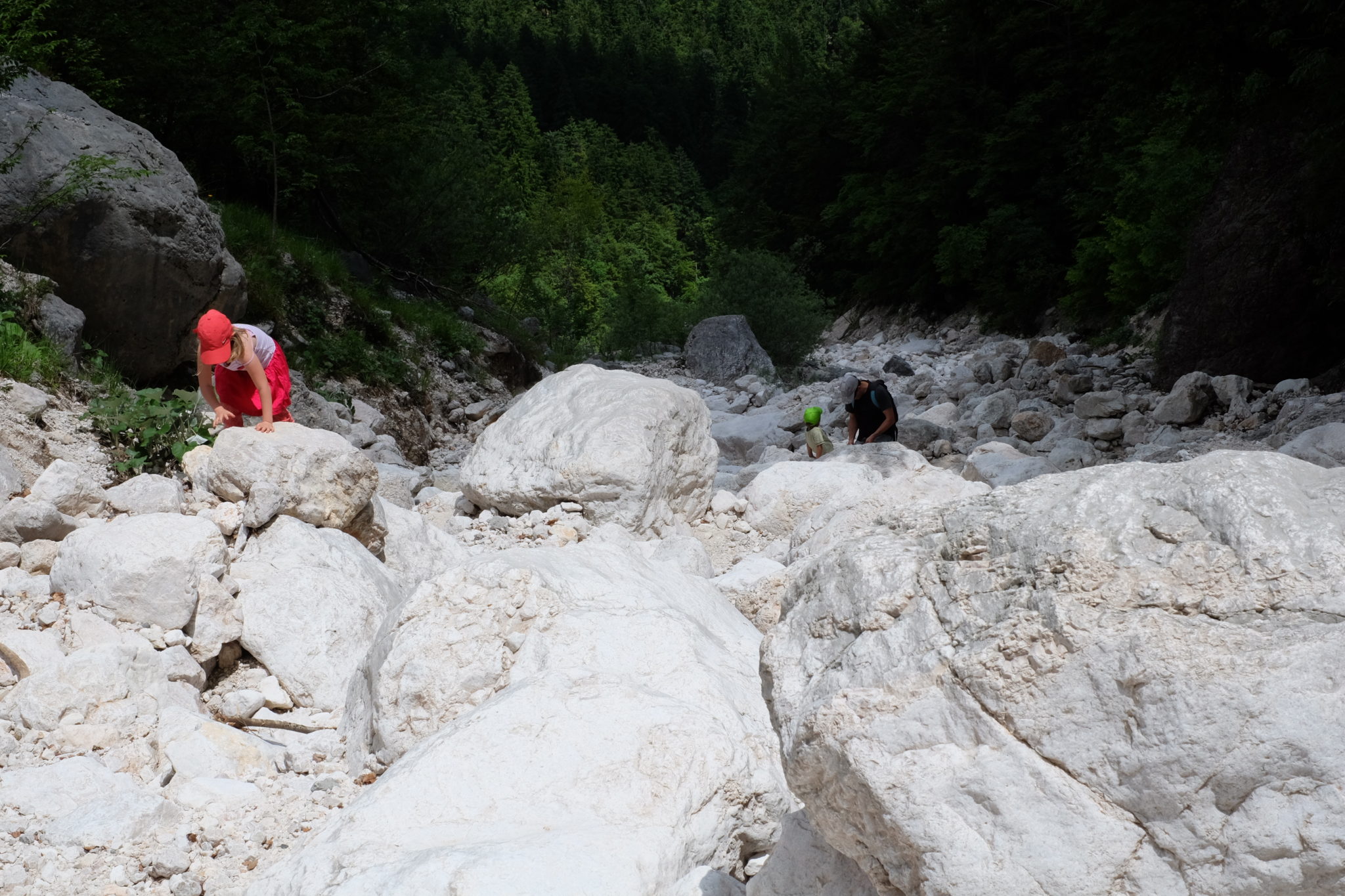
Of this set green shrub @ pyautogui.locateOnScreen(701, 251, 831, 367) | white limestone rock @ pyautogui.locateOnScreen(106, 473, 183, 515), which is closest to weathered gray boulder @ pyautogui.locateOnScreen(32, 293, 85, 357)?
white limestone rock @ pyautogui.locateOnScreen(106, 473, 183, 515)

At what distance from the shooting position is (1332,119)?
9.10m

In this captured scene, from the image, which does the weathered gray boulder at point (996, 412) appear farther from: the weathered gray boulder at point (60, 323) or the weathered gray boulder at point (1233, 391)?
the weathered gray boulder at point (60, 323)

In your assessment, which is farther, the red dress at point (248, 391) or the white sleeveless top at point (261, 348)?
the red dress at point (248, 391)

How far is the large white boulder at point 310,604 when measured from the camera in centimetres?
405

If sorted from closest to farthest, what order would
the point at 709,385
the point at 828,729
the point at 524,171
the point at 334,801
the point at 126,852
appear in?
1. the point at 828,729
2. the point at 126,852
3. the point at 334,801
4. the point at 709,385
5. the point at 524,171

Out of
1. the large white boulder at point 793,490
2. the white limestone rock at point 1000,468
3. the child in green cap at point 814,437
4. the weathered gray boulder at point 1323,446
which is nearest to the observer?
the weathered gray boulder at point 1323,446

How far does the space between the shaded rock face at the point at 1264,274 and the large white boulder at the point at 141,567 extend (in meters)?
10.3

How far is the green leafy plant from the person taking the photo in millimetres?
5379

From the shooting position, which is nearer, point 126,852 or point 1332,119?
point 126,852

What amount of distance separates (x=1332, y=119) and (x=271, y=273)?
1053 cm

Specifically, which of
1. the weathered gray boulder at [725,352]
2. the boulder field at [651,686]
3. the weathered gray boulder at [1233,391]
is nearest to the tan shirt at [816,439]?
the boulder field at [651,686]

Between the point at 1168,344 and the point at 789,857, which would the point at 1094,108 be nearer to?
the point at 1168,344

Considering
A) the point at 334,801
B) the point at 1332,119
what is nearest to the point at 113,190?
the point at 334,801

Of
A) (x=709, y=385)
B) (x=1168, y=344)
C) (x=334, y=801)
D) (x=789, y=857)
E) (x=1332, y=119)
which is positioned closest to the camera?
(x=789, y=857)
